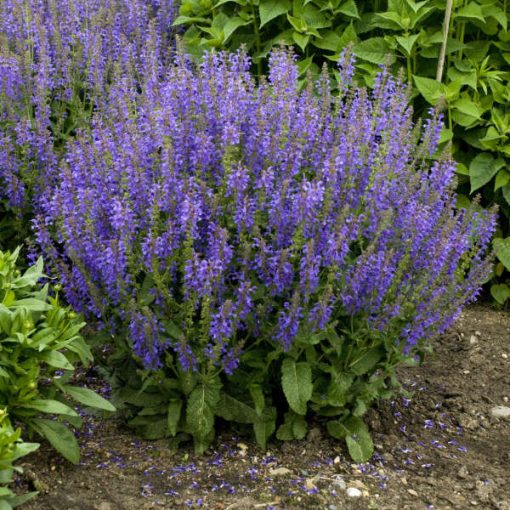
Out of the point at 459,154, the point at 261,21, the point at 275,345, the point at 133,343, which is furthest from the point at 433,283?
the point at 261,21

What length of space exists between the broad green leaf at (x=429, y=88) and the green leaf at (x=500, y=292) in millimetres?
1372

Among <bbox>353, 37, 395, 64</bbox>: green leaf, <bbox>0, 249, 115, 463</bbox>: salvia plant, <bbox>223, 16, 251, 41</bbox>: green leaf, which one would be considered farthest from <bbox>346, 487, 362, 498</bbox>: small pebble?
<bbox>223, 16, 251, 41</bbox>: green leaf

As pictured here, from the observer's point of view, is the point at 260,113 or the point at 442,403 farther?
the point at 442,403

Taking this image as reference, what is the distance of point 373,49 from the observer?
5418 mm

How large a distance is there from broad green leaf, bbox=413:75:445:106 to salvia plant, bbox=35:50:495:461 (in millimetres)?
1313

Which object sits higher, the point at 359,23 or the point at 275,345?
the point at 359,23

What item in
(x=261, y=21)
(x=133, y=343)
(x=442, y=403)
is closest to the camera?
(x=133, y=343)

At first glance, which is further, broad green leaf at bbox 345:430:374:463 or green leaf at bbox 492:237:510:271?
green leaf at bbox 492:237:510:271

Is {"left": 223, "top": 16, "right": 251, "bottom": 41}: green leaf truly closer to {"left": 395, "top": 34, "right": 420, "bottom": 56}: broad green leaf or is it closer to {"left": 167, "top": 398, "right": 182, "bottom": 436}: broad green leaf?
{"left": 395, "top": 34, "right": 420, "bottom": 56}: broad green leaf

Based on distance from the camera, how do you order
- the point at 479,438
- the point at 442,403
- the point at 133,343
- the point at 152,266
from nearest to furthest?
the point at 152,266 < the point at 133,343 < the point at 479,438 < the point at 442,403

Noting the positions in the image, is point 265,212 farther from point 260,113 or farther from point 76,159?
point 76,159

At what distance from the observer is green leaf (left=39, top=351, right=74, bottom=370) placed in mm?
3182

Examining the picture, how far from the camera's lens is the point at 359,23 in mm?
5695

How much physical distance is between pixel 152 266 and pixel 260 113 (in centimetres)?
79
